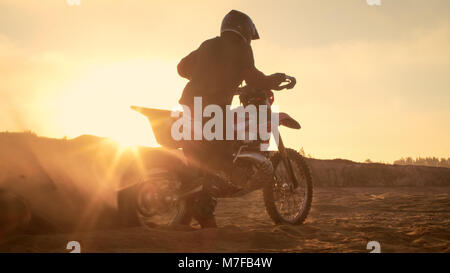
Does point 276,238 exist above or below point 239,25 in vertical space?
below

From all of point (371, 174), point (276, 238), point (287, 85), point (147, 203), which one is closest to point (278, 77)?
point (287, 85)

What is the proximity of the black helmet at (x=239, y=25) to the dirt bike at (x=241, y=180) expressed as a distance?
0.69 m

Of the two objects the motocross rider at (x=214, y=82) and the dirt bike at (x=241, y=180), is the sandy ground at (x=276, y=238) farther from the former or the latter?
the motocross rider at (x=214, y=82)

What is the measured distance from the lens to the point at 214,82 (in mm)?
4633

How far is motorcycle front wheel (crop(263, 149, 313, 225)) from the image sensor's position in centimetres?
537

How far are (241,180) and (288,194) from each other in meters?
1.13

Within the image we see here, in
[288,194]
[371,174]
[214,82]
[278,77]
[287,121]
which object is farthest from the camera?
[371,174]

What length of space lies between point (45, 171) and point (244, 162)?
7.68 feet

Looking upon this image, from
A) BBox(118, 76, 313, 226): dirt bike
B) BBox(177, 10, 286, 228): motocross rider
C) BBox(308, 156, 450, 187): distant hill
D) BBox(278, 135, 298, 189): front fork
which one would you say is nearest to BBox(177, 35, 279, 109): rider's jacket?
BBox(177, 10, 286, 228): motocross rider

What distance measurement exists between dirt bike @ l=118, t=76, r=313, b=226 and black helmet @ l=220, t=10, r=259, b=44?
694 millimetres

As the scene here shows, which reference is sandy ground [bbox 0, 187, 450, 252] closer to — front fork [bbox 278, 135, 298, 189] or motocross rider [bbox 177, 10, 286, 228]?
motocross rider [bbox 177, 10, 286, 228]

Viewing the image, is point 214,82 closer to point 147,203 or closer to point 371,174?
point 147,203
